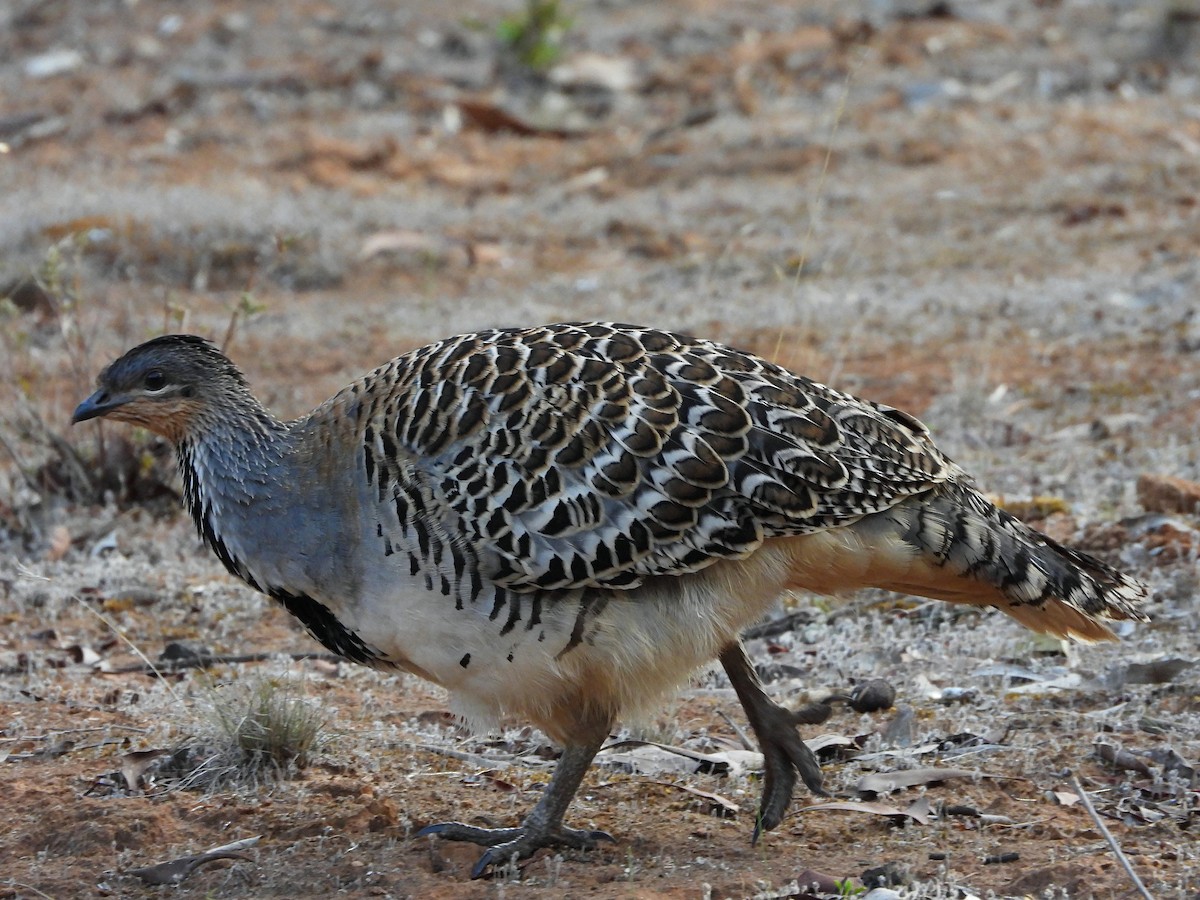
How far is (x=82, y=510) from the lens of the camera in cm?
763

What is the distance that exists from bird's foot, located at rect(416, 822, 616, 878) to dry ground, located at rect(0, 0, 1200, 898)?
63mm

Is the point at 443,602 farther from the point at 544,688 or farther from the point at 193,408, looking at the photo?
the point at 193,408

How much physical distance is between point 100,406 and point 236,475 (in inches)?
20.4

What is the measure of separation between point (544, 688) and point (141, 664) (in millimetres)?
2356

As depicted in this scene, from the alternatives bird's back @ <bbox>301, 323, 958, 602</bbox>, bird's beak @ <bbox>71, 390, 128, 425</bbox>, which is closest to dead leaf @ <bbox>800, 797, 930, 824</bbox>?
bird's back @ <bbox>301, 323, 958, 602</bbox>

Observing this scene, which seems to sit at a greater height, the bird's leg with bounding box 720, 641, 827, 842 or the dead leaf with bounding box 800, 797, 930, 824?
the bird's leg with bounding box 720, 641, 827, 842

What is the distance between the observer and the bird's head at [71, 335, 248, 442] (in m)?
4.81

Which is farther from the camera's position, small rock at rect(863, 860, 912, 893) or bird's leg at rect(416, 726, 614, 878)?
bird's leg at rect(416, 726, 614, 878)

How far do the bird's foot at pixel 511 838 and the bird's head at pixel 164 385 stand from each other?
1449mm

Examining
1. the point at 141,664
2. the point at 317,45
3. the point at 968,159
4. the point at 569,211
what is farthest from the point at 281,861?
the point at 317,45

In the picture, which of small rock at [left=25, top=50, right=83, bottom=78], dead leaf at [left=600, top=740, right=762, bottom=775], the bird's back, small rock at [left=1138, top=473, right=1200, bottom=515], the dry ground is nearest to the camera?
the bird's back

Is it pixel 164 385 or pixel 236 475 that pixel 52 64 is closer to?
pixel 164 385

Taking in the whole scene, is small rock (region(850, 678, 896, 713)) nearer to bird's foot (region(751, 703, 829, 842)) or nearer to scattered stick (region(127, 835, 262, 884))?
bird's foot (region(751, 703, 829, 842))

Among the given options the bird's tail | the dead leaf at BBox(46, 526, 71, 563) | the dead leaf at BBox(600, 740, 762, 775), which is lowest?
the dead leaf at BBox(46, 526, 71, 563)
